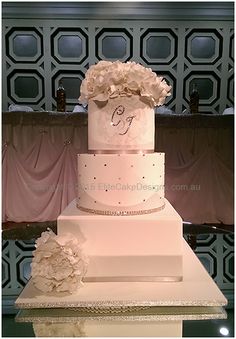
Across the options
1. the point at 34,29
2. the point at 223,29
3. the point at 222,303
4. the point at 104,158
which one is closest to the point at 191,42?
the point at 223,29

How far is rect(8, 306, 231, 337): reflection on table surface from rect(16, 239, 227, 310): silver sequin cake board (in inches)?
0.8

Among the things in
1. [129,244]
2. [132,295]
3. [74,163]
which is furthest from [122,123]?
[74,163]

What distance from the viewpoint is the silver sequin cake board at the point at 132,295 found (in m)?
0.93

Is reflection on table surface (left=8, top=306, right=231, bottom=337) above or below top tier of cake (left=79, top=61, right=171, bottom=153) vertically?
below

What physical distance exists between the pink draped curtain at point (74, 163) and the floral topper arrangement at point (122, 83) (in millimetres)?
1662

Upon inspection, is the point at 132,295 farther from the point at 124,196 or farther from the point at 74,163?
the point at 74,163

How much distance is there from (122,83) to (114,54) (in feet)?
9.28

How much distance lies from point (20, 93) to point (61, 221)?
9.86ft

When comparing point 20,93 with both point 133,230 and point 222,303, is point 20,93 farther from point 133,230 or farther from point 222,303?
point 222,303

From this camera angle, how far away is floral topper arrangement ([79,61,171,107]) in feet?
3.44

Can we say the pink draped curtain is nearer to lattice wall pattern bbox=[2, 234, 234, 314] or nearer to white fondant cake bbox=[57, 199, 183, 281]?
lattice wall pattern bbox=[2, 234, 234, 314]

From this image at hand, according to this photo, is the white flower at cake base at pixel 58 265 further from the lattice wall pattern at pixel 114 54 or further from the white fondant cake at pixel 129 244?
the lattice wall pattern at pixel 114 54

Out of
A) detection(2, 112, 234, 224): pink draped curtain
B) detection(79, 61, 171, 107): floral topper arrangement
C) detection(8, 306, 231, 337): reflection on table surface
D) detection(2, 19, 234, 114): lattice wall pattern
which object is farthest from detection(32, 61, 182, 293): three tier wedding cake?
detection(2, 19, 234, 114): lattice wall pattern

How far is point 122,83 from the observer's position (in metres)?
1.06
